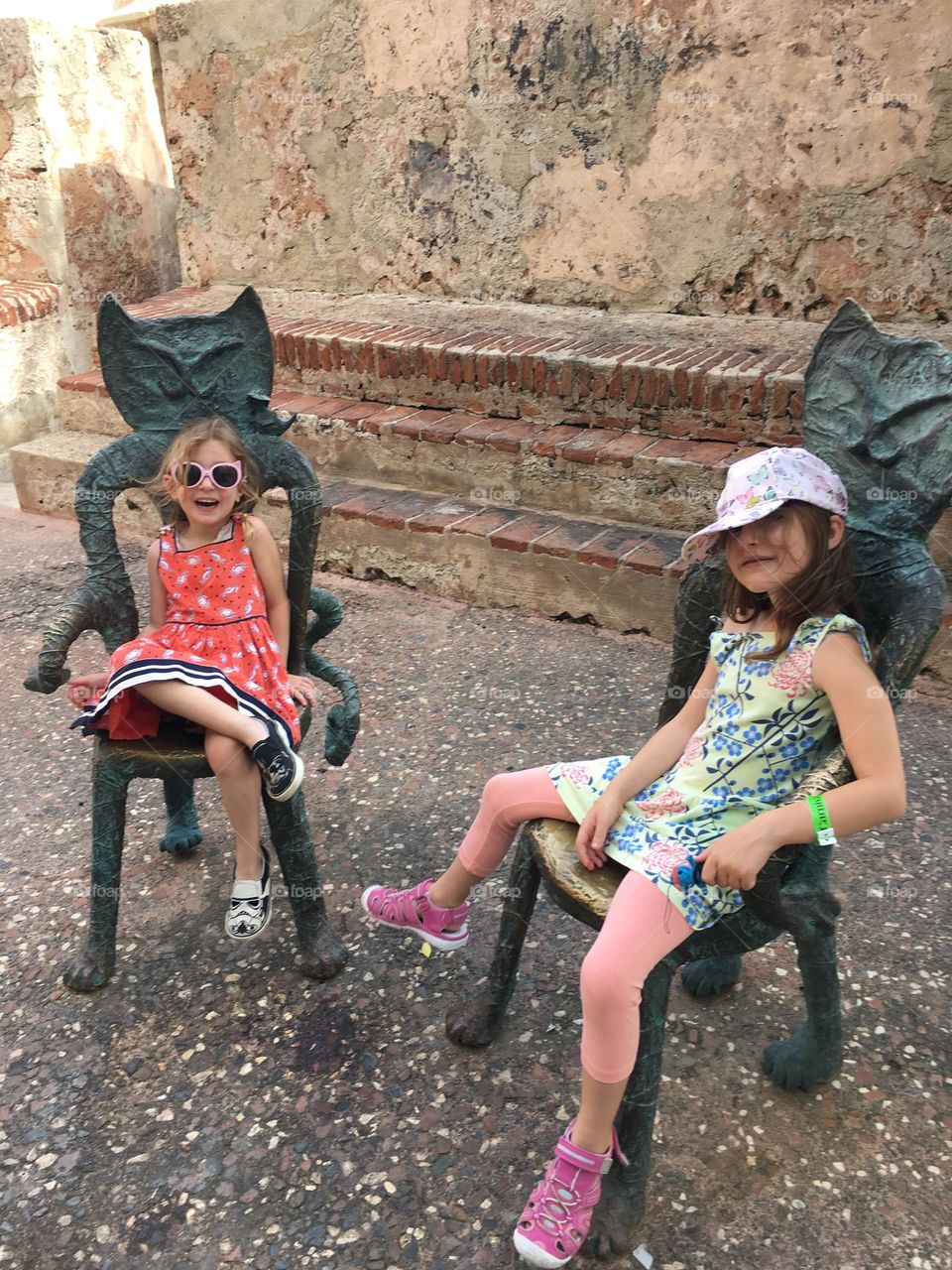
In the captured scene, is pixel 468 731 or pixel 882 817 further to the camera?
pixel 468 731

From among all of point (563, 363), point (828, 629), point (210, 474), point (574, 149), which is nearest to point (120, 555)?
point (210, 474)

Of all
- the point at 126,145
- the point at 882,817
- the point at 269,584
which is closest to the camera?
the point at 882,817

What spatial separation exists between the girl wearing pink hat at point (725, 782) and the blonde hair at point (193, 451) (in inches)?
38.7

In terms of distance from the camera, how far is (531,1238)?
1820 millimetres

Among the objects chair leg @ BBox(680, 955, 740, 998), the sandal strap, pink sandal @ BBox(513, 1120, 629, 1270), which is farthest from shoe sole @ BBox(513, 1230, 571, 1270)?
chair leg @ BBox(680, 955, 740, 998)

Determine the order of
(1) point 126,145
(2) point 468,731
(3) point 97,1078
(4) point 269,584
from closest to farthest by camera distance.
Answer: (3) point 97,1078 → (4) point 269,584 → (2) point 468,731 → (1) point 126,145

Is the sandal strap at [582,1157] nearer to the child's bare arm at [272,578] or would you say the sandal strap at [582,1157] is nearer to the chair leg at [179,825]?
→ the child's bare arm at [272,578]

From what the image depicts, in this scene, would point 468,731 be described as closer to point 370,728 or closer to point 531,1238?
point 370,728

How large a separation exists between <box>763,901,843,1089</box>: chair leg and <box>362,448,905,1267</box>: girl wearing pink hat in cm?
27

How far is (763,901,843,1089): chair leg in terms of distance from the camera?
6.76ft

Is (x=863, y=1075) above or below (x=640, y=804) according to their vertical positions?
below

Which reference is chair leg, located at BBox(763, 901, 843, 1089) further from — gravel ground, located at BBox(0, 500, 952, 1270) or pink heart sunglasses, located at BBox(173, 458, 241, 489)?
pink heart sunglasses, located at BBox(173, 458, 241, 489)

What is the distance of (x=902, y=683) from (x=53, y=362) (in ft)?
21.0

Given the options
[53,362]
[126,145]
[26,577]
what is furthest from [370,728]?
[126,145]
